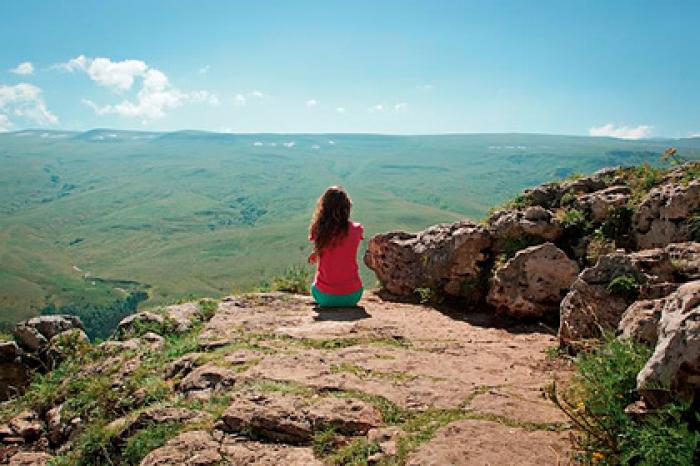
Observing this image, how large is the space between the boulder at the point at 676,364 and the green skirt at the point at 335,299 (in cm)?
656

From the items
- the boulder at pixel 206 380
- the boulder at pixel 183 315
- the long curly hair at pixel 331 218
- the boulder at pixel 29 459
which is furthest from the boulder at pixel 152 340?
the long curly hair at pixel 331 218

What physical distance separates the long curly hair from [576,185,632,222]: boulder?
457 cm

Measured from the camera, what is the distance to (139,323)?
9703 millimetres

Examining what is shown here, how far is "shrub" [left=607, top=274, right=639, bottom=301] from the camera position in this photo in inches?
237

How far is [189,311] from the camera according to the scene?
10.1 meters

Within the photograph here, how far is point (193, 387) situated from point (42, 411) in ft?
10.6

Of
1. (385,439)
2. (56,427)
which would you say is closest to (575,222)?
(385,439)

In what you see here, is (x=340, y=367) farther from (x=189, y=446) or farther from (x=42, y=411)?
(x=42, y=411)

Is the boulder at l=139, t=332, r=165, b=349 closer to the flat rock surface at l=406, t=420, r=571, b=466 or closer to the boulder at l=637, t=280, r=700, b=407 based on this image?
the flat rock surface at l=406, t=420, r=571, b=466

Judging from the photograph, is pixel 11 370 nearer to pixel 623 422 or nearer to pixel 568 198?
pixel 623 422

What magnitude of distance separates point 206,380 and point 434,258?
586 cm

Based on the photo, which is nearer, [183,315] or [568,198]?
[183,315]

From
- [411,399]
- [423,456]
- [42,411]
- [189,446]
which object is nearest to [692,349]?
[423,456]

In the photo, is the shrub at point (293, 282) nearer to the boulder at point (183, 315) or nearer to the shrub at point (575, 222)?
the boulder at point (183, 315)
